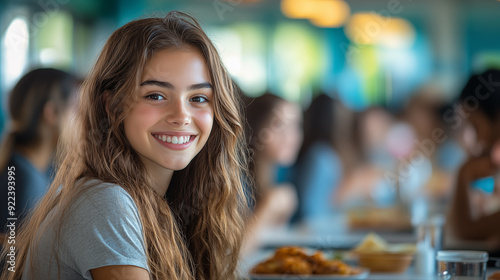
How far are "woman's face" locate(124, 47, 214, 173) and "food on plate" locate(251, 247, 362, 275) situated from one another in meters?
0.57

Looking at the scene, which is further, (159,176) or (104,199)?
(159,176)

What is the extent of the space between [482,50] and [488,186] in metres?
2.57

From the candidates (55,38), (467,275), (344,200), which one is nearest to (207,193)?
(467,275)

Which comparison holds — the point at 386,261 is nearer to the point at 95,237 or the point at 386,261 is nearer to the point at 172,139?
the point at 172,139

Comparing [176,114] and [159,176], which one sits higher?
[176,114]

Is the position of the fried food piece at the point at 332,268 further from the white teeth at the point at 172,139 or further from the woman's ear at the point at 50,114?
the woman's ear at the point at 50,114

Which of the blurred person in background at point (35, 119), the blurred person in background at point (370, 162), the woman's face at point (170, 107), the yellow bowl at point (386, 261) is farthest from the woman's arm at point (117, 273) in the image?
the blurred person in background at point (370, 162)

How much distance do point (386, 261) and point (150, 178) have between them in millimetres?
797

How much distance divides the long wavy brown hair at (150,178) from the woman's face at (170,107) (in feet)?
0.06

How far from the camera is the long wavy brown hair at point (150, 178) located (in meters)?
1.03

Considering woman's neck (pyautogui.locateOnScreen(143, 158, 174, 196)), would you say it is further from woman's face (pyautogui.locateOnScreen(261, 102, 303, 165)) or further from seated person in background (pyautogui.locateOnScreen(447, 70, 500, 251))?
woman's face (pyautogui.locateOnScreen(261, 102, 303, 165))

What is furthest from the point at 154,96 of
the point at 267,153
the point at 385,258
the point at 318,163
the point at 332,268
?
the point at 318,163

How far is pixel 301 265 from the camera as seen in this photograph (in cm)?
155

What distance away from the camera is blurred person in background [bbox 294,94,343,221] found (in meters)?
4.11
